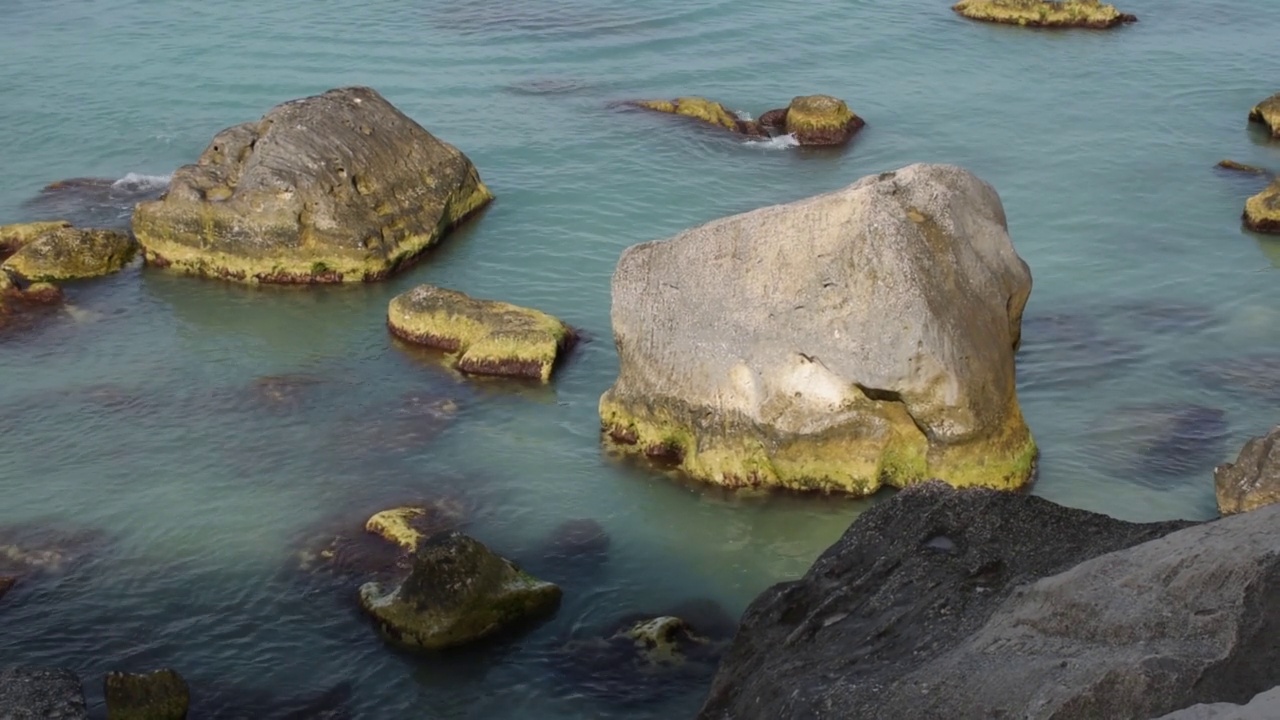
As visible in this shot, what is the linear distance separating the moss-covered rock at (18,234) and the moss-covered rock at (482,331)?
7.77 m

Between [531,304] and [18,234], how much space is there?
1003 cm

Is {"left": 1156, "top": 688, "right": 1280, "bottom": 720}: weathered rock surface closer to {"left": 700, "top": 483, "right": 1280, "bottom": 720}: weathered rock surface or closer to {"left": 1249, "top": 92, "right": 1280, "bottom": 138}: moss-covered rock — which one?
{"left": 700, "top": 483, "right": 1280, "bottom": 720}: weathered rock surface

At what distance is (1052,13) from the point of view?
4547 cm

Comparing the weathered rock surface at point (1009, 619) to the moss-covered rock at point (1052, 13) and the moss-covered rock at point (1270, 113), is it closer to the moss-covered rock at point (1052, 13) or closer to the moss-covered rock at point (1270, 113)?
the moss-covered rock at point (1270, 113)

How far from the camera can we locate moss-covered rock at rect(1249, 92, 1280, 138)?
117 feet

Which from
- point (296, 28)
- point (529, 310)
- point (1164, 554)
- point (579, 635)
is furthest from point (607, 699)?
point (296, 28)

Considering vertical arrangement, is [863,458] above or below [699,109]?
below

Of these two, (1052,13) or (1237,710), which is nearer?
(1237,710)

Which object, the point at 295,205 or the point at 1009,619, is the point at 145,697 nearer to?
the point at 1009,619

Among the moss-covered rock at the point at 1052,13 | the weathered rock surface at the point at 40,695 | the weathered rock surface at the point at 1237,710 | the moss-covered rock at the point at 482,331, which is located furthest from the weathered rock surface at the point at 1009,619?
the moss-covered rock at the point at 1052,13

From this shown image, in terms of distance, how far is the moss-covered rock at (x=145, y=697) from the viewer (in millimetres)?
15008

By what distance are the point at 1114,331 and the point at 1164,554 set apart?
15601 millimetres

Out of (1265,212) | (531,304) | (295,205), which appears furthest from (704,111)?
(1265,212)

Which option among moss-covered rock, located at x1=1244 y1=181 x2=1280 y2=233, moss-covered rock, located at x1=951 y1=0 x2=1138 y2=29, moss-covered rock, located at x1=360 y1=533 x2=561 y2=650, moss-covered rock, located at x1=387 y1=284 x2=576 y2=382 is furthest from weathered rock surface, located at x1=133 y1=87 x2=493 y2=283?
moss-covered rock, located at x1=951 y1=0 x2=1138 y2=29
